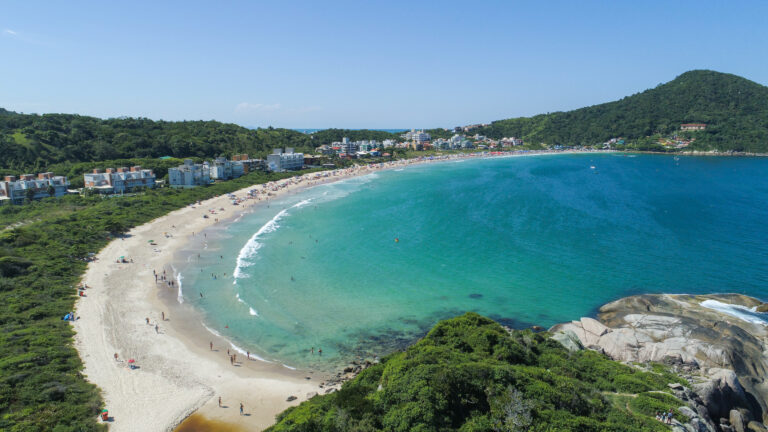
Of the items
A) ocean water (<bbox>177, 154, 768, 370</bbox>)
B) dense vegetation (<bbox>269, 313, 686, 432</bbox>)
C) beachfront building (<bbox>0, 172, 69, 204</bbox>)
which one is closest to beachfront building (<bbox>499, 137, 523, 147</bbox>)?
ocean water (<bbox>177, 154, 768, 370</bbox>)

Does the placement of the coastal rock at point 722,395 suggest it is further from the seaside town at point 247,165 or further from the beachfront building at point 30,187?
the beachfront building at point 30,187

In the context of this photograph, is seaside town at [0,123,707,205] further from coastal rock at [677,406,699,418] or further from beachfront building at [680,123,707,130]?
coastal rock at [677,406,699,418]

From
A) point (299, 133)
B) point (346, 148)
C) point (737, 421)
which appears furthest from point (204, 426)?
point (299, 133)

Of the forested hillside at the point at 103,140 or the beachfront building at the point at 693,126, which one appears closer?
the forested hillside at the point at 103,140

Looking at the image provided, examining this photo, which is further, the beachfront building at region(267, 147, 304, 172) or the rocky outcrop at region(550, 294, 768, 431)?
the beachfront building at region(267, 147, 304, 172)

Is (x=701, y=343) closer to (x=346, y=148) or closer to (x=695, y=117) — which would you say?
(x=346, y=148)

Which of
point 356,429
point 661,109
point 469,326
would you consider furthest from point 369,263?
point 661,109

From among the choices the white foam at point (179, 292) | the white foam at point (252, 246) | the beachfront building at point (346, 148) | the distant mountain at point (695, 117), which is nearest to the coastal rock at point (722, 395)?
the white foam at point (252, 246)
